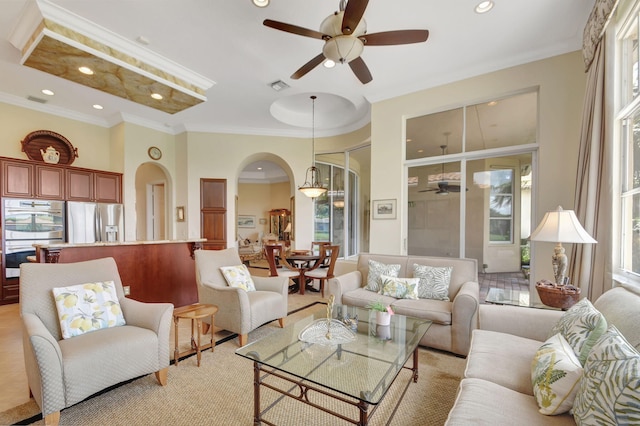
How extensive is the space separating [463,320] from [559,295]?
792 mm

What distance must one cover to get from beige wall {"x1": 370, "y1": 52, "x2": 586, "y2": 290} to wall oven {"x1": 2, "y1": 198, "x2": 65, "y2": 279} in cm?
569

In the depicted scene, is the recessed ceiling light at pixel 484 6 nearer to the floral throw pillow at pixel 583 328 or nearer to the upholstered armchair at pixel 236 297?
the floral throw pillow at pixel 583 328

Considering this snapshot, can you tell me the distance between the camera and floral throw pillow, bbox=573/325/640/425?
95 centimetres

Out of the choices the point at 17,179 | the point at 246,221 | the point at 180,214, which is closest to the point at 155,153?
the point at 180,214

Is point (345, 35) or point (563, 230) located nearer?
point (345, 35)

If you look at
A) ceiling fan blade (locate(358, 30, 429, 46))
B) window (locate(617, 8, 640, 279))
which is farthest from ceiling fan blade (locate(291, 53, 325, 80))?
window (locate(617, 8, 640, 279))

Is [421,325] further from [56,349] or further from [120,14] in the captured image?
[120,14]

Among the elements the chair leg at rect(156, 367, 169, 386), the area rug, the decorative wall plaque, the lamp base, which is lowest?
the area rug

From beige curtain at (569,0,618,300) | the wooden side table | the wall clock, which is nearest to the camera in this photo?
beige curtain at (569,0,618,300)

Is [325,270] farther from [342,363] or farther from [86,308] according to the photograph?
[86,308]

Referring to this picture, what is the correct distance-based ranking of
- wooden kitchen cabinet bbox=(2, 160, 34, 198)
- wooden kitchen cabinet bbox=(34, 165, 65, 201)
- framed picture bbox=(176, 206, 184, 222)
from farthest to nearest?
framed picture bbox=(176, 206, 184, 222), wooden kitchen cabinet bbox=(34, 165, 65, 201), wooden kitchen cabinet bbox=(2, 160, 34, 198)

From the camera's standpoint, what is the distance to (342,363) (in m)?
1.80

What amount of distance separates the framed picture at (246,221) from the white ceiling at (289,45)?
263 inches

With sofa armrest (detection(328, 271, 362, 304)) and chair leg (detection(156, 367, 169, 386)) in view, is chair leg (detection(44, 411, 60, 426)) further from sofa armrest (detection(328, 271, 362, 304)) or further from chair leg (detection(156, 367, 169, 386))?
sofa armrest (detection(328, 271, 362, 304))
